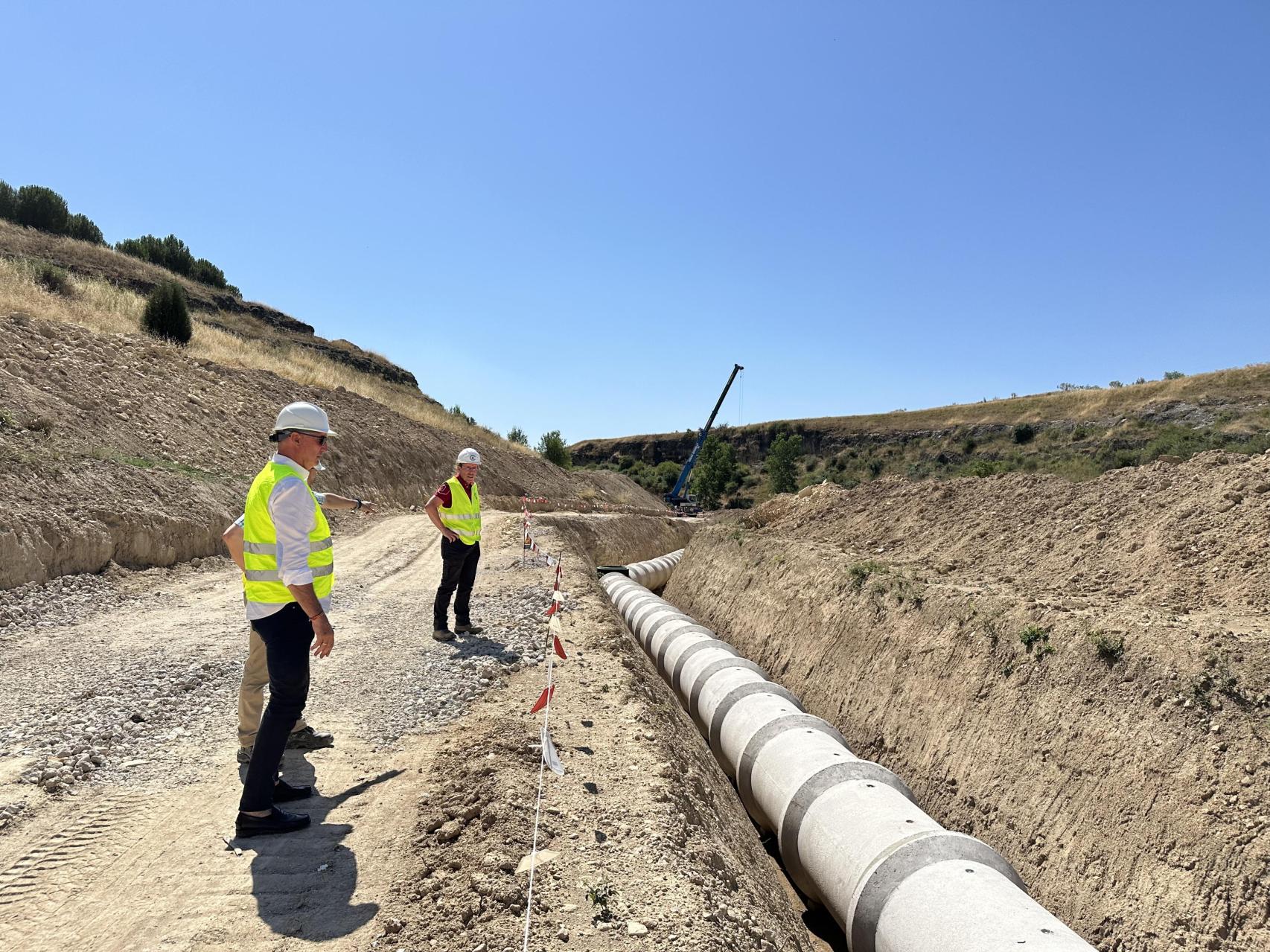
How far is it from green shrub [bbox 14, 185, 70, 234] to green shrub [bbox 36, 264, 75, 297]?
30.5m

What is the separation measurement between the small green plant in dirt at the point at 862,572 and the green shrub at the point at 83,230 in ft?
194

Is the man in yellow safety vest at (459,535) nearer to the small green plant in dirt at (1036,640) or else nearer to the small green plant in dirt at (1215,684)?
the small green plant in dirt at (1036,640)

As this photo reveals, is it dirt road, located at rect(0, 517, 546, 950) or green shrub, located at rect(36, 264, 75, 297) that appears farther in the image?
green shrub, located at rect(36, 264, 75, 297)

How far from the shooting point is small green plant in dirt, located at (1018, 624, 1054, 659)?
744 cm

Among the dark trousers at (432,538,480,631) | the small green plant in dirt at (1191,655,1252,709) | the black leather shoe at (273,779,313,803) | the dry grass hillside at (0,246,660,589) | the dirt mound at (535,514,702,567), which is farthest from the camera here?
the dirt mound at (535,514,702,567)

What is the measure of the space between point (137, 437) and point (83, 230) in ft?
159

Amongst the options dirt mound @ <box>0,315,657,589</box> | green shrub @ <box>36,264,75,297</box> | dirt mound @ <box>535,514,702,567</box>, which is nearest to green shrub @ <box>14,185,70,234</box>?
green shrub @ <box>36,264,75,297</box>

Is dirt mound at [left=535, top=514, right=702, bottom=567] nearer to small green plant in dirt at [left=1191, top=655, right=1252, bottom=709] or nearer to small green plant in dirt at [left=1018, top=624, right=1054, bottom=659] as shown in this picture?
small green plant in dirt at [left=1018, top=624, right=1054, bottom=659]

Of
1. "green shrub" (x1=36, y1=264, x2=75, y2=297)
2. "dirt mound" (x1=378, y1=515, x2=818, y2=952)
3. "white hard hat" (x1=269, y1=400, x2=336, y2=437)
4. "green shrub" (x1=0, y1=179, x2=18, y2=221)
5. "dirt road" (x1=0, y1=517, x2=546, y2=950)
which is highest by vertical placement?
"green shrub" (x1=0, y1=179, x2=18, y2=221)

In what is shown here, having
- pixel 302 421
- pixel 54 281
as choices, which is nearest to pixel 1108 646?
pixel 302 421

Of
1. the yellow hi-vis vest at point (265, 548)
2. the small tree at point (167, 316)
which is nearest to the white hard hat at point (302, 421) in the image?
the yellow hi-vis vest at point (265, 548)

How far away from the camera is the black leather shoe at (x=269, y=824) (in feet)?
12.2

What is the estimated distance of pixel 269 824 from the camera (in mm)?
3768

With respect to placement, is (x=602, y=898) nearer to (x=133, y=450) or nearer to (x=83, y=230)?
(x=133, y=450)
